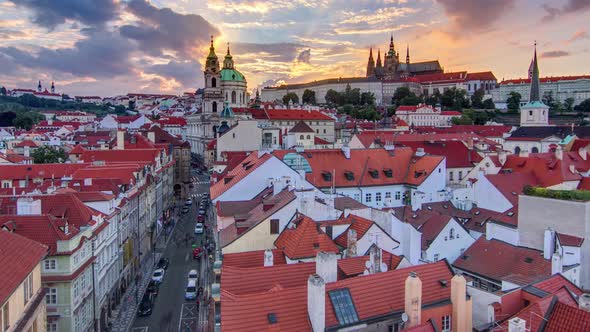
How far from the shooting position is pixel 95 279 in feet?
110

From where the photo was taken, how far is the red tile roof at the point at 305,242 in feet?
82.0

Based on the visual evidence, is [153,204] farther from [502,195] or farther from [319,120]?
[319,120]

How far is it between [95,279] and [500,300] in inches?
998

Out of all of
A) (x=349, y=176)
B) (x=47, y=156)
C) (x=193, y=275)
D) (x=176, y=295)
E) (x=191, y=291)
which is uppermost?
(x=47, y=156)

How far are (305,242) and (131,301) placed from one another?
21179mm

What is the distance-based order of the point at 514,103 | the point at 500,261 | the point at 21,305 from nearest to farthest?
the point at 21,305
the point at 500,261
the point at 514,103

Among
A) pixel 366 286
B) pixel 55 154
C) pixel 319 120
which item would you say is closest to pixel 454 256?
pixel 366 286

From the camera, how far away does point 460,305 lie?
19734 mm

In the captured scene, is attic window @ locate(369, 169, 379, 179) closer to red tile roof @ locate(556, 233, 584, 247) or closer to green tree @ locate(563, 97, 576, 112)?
red tile roof @ locate(556, 233, 584, 247)

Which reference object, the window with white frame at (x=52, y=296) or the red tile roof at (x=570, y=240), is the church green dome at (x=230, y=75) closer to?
the window with white frame at (x=52, y=296)

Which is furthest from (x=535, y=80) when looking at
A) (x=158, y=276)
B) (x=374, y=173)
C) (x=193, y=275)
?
(x=158, y=276)

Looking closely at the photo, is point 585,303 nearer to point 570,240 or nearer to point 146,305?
point 570,240

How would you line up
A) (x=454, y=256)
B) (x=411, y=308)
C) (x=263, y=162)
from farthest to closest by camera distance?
(x=263, y=162)
(x=454, y=256)
(x=411, y=308)

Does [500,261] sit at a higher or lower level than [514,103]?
lower
